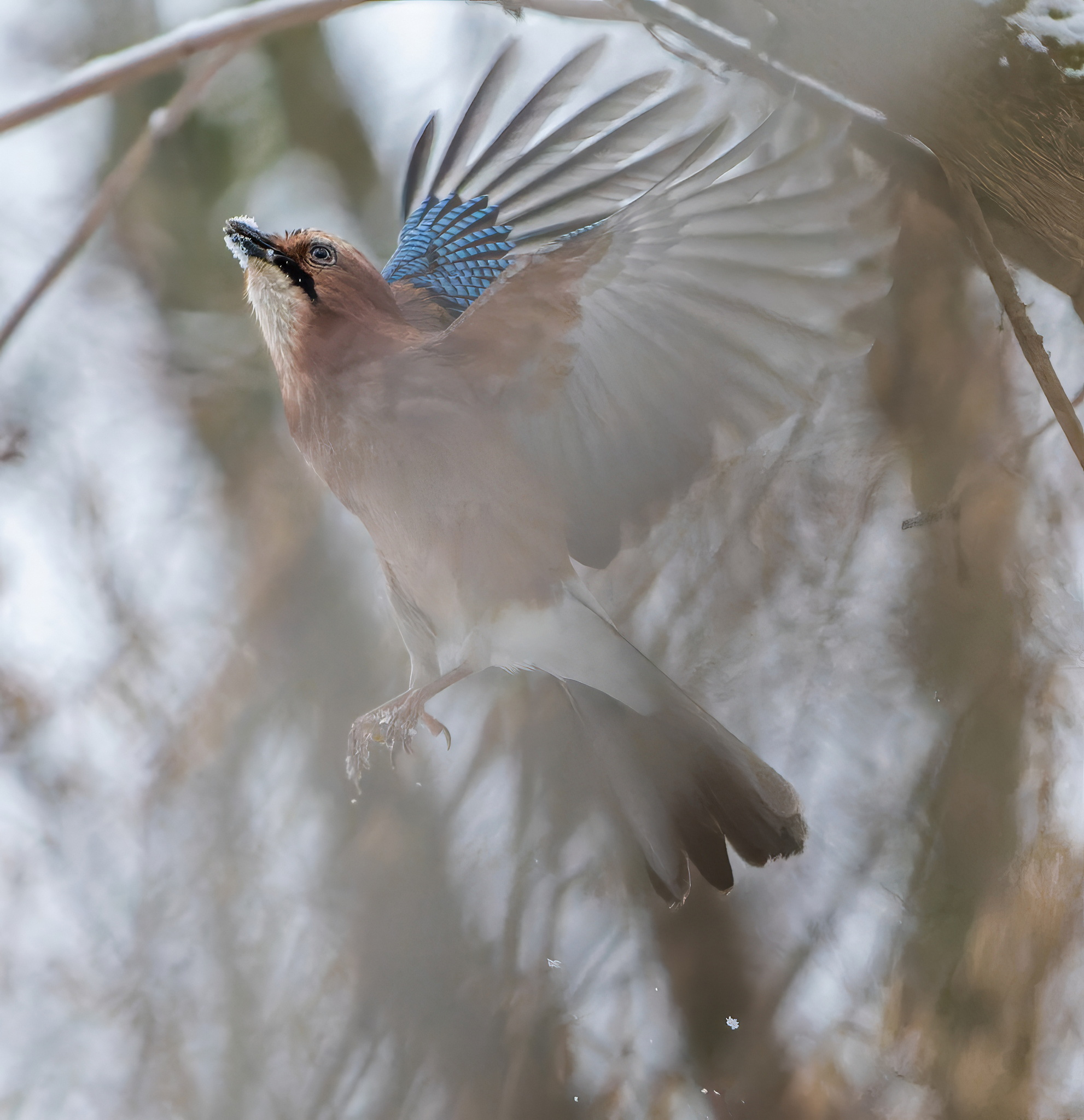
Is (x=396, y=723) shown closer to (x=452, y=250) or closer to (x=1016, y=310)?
(x=452, y=250)

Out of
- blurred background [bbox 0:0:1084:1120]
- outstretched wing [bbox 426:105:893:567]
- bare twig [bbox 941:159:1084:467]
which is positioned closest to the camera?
outstretched wing [bbox 426:105:893:567]

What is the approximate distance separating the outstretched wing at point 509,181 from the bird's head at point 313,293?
0.42 ft

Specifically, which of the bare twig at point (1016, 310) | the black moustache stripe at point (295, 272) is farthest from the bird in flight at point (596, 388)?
the bare twig at point (1016, 310)

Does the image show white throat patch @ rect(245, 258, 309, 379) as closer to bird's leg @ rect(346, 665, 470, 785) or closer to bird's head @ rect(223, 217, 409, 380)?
bird's head @ rect(223, 217, 409, 380)

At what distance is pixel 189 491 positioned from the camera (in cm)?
132

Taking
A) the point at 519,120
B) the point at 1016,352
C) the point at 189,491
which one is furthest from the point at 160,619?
the point at 1016,352

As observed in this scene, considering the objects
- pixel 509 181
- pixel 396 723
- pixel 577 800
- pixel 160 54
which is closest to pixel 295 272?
pixel 160 54

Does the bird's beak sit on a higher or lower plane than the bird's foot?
higher

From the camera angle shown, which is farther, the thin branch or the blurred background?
the blurred background

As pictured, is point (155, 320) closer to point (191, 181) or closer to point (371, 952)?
point (191, 181)

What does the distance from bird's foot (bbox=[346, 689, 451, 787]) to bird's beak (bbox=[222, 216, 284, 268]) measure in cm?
45

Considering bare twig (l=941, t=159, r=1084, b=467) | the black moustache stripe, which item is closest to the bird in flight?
the black moustache stripe

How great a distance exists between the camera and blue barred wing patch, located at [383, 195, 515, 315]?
110cm

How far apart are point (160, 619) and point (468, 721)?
0.45m
